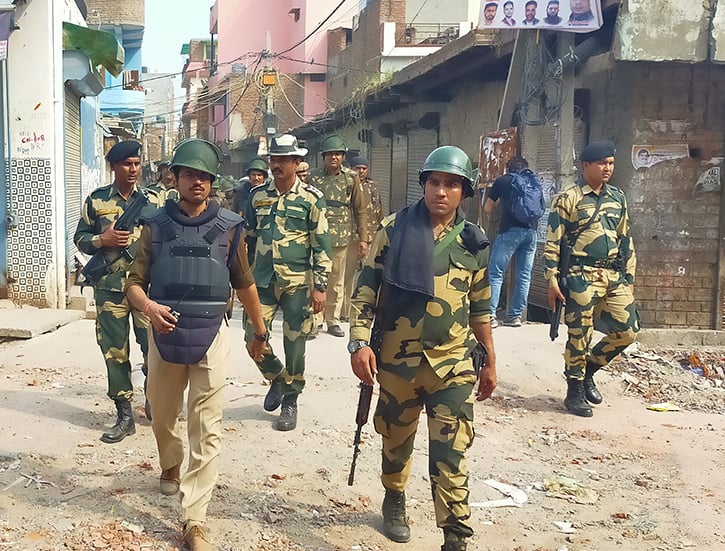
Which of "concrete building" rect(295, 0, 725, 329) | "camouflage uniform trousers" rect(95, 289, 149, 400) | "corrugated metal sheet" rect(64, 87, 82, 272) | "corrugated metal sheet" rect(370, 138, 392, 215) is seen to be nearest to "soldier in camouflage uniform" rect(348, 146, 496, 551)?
"camouflage uniform trousers" rect(95, 289, 149, 400)

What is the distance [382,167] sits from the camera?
747 inches

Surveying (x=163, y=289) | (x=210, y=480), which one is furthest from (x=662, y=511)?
(x=163, y=289)

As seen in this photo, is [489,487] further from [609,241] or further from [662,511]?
[609,241]

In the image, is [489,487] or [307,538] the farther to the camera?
[489,487]

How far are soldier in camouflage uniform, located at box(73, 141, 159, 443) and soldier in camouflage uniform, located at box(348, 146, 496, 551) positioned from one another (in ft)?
6.65

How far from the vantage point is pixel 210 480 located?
145 inches

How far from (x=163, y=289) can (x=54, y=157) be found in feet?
20.8

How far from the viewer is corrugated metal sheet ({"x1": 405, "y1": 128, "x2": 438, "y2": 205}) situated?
15.4m

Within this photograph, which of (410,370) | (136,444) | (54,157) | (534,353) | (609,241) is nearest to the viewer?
(410,370)

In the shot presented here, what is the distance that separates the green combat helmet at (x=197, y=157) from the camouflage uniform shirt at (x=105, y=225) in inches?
61.0

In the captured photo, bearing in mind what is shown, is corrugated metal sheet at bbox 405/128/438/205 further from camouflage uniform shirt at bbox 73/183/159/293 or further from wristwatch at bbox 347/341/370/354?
wristwatch at bbox 347/341/370/354

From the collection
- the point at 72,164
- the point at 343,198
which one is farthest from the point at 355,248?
the point at 72,164

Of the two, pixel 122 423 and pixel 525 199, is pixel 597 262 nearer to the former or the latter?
pixel 525 199

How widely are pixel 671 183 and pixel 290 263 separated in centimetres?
551
